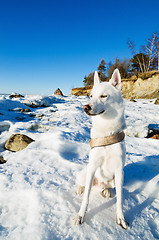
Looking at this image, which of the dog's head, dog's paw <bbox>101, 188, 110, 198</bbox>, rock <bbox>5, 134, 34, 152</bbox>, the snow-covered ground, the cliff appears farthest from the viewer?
the cliff

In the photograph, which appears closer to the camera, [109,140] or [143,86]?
[109,140]

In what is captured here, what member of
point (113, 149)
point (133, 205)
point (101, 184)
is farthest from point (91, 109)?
point (133, 205)

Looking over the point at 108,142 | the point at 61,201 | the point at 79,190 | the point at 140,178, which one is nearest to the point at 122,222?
the point at 79,190

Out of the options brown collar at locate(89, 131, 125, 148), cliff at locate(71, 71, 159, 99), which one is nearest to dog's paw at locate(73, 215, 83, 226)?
brown collar at locate(89, 131, 125, 148)

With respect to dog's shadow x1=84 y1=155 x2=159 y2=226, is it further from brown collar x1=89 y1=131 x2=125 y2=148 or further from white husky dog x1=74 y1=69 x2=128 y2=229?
brown collar x1=89 y1=131 x2=125 y2=148

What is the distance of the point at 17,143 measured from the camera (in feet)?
10.9

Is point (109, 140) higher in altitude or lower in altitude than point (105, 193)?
higher

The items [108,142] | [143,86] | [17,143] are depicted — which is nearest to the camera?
[108,142]

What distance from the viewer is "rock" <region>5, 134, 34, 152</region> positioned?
3.26 metres

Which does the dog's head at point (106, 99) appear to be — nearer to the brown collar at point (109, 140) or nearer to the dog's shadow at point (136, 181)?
the brown collar at point (109, 140)

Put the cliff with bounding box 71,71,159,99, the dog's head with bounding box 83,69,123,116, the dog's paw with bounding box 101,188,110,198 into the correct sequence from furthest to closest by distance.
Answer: the cliff with bounding box 71,71,159,99, the dog's paw with bounding box 101,188,110,198, the dog's head with bounding box 83,69,123,116

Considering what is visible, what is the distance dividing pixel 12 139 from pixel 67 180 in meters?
2.22

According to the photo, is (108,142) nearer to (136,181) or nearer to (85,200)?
(85,200)

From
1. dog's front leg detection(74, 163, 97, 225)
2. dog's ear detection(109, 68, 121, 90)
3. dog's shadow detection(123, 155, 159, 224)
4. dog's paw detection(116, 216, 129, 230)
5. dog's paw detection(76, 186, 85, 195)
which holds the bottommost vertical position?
dog's shadow detection(123, 155, 159, 224)
